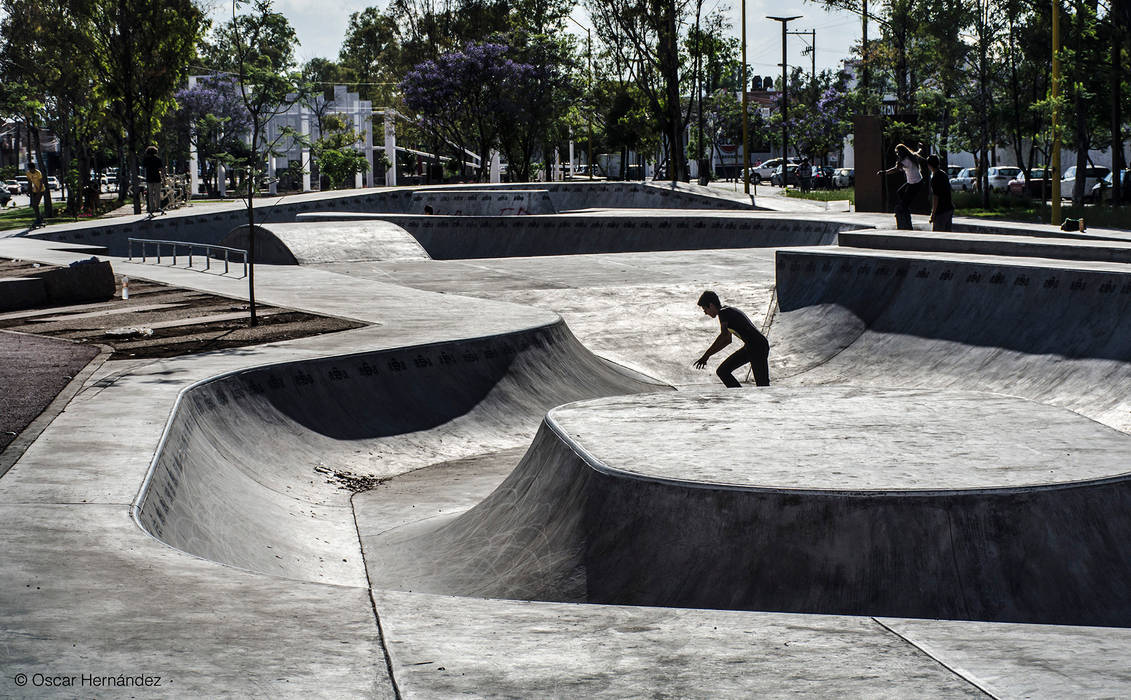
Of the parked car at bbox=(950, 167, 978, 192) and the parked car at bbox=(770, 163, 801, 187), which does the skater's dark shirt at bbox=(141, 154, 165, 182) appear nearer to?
the parked car at bbox=(950, 167, 978, 192)

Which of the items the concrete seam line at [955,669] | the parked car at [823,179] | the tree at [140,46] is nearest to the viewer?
the concrete seam line at [955,669]

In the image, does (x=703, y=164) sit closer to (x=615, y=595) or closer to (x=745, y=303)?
(x=745, y=303)

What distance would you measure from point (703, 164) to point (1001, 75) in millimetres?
17823

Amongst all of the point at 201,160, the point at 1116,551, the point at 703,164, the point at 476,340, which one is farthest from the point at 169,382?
the point at 201,160

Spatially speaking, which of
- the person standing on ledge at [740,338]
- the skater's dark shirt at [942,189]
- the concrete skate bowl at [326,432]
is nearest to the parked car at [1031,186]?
the skater's dark shirt at [942,189]

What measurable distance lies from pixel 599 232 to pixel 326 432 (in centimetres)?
1820

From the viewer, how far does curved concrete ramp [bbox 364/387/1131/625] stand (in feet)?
18.2

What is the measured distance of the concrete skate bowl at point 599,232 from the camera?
82.1 feet

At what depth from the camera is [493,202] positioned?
3897 cm

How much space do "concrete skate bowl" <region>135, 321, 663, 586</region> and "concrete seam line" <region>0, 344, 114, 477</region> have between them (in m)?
0.87

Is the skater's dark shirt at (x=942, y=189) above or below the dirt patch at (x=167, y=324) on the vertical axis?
above

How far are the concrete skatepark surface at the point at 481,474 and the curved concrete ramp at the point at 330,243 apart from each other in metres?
3.50

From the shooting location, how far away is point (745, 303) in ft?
55.3

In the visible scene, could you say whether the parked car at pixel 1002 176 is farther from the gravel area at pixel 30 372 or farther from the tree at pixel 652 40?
the gravel area at pixel 30 372
